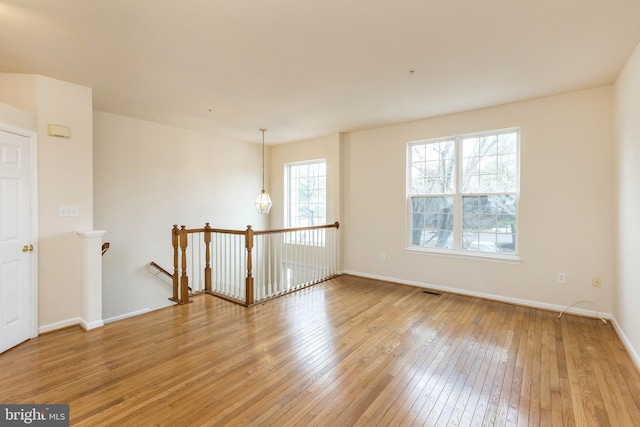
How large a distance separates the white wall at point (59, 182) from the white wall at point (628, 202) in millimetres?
5313

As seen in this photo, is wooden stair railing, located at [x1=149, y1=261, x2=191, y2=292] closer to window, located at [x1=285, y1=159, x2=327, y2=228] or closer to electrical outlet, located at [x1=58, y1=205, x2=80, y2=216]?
electrical outlet, located at [x1=58, y1=205, x2=80, y2=216]

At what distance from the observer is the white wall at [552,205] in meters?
3.32

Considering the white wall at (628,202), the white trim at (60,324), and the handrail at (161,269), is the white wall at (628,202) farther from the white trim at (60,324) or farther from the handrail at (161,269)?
the handrail at (161,269)

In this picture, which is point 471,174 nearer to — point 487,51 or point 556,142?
point 556,142

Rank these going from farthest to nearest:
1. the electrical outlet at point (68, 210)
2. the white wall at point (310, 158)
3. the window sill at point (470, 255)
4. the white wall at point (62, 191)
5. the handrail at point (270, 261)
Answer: the white wall at point (310, 158)
the handrail at point (270, 261)
the window sill at point (470, 255)
the electrical outlet at point (68, 210)
the white wall at point (62, 191)

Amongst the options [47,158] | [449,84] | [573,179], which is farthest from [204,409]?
[573,179]

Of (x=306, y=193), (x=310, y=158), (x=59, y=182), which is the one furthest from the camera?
(x=306, y=193)

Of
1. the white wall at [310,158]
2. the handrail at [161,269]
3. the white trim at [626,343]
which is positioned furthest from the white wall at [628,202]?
the handrail at [161,269]

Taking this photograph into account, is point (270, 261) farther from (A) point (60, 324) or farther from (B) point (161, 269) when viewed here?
(A) point (60, 324)

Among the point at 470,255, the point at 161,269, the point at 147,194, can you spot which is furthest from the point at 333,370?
the point at 147,194

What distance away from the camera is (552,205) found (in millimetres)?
3592

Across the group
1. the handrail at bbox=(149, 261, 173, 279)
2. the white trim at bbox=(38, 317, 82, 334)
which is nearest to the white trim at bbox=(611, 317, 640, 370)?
the white trim at bbox=(38, 317, 82, 334)

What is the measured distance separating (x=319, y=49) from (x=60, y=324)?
149 inches

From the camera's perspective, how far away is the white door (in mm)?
2586
